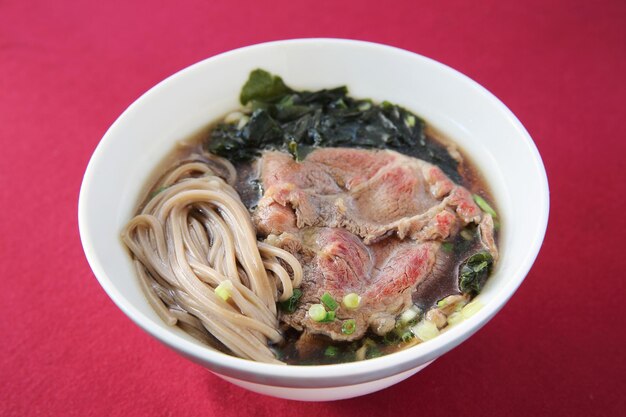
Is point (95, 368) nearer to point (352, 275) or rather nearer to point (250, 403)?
point (250, 403)

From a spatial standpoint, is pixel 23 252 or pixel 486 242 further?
pixel 23 252

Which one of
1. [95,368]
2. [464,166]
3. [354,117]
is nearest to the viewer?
[95,368]

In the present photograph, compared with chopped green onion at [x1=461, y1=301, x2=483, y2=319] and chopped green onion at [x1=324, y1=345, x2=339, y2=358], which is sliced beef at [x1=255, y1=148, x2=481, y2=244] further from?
chopped green onion at [x1=324, y1=345, x2=339, y2=358]

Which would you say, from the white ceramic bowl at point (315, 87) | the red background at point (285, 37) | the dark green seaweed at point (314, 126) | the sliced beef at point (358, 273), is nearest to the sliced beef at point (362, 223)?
the sliced beef at point (358, 273)

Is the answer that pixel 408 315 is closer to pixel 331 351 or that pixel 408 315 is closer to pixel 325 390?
pixel 331 351

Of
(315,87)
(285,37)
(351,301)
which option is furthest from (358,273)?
(285,37)

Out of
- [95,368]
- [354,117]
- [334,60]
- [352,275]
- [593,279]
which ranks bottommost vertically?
[95,368]

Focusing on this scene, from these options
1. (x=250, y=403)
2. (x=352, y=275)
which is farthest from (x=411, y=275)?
(x=250, y=403)
